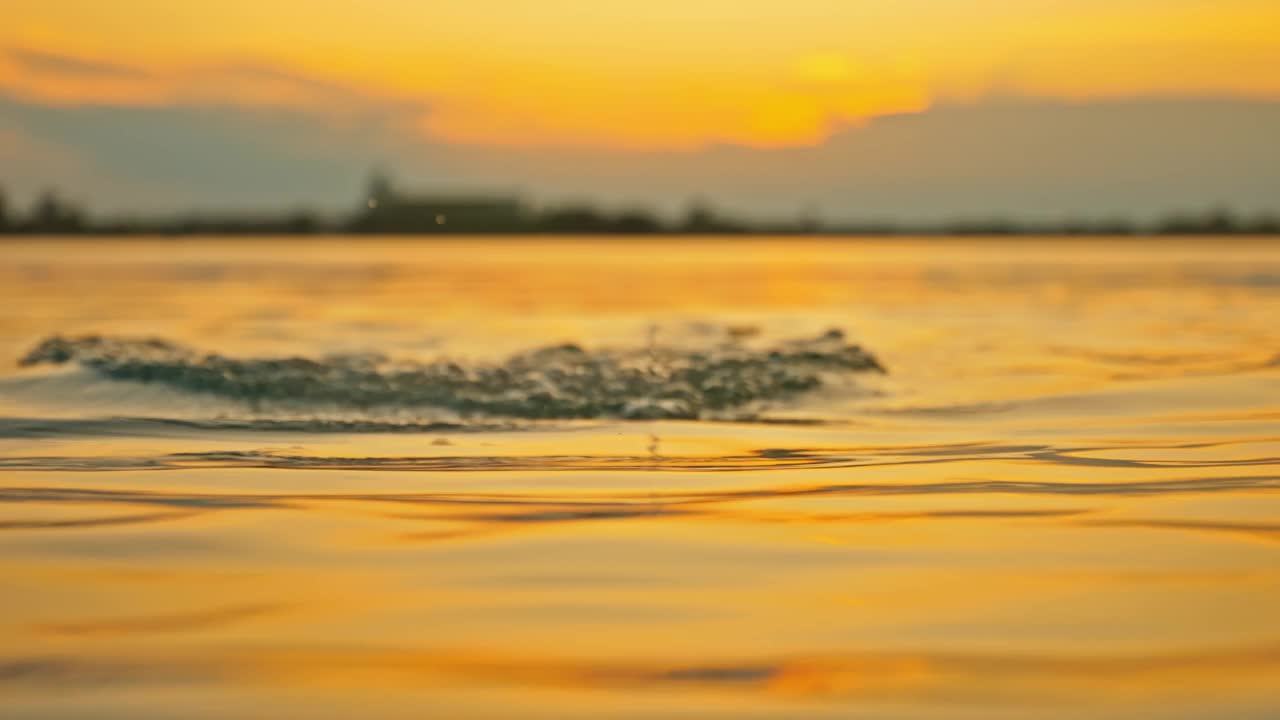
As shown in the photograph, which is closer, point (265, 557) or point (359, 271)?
point (265, 557)

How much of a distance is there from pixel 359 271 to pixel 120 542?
109 feet

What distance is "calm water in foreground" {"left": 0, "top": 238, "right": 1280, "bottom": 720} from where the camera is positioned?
10.4ft

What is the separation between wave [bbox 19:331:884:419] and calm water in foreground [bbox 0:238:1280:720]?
0.08 metres

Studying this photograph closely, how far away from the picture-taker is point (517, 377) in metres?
10.8

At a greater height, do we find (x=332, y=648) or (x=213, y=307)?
(x=213, y=307)

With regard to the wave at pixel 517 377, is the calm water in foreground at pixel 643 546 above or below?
below

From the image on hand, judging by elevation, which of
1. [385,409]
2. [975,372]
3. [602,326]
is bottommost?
[385,409]

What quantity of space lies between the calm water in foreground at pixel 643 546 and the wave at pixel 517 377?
3.2 inches

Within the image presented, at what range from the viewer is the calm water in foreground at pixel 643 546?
124 inches

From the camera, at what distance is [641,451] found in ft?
23.8

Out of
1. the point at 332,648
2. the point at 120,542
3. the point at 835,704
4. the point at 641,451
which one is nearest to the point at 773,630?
the point at 835,704

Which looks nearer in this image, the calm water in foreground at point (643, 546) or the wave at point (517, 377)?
the calm water in foreground at point (643, 546)

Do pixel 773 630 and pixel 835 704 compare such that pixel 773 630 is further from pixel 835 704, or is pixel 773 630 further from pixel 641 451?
pixel 641 451

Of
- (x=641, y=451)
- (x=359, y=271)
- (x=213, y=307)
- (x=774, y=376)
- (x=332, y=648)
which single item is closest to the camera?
(x=332, y=648)
